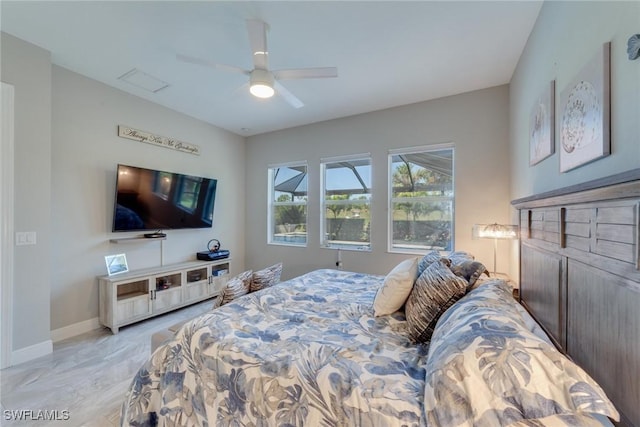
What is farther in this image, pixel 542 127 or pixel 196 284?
pixel 196 284

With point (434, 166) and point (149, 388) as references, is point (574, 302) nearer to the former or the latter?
point (149, 388)

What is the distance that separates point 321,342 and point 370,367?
0.29 meters

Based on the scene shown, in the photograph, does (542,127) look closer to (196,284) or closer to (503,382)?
(503,382)

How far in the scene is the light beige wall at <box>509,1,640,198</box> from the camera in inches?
36.2

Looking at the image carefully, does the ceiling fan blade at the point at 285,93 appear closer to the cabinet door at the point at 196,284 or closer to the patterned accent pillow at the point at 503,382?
the patterned accent pillow at the point at 503,382

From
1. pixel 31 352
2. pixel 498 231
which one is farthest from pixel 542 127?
pixel 31 352

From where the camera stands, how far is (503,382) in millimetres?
760

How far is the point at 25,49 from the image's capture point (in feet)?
7.57

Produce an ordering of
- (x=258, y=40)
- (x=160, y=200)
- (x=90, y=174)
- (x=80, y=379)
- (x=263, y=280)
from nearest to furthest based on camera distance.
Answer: (x=258, y=40) → (x=80, y=379) → (x=263, y=280) → (x=90, y=174) → (x=160, y=200)

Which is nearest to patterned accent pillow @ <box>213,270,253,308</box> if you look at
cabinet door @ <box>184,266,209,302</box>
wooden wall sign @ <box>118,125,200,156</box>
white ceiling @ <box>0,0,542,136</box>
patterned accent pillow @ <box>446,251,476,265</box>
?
patterned accent pillow @ <box>446,251,476,265</box>

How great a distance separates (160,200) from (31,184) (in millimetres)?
1249

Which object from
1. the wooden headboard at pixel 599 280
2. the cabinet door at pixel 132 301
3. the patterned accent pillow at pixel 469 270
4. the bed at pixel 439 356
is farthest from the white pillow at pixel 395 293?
the cabinet door at pixel 132 301

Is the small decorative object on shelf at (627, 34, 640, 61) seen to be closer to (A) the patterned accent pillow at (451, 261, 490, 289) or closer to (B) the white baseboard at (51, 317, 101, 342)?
(A) the patterned accent pillow at (451, 261, 490, 289)

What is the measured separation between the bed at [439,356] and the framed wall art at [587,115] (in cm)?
25
